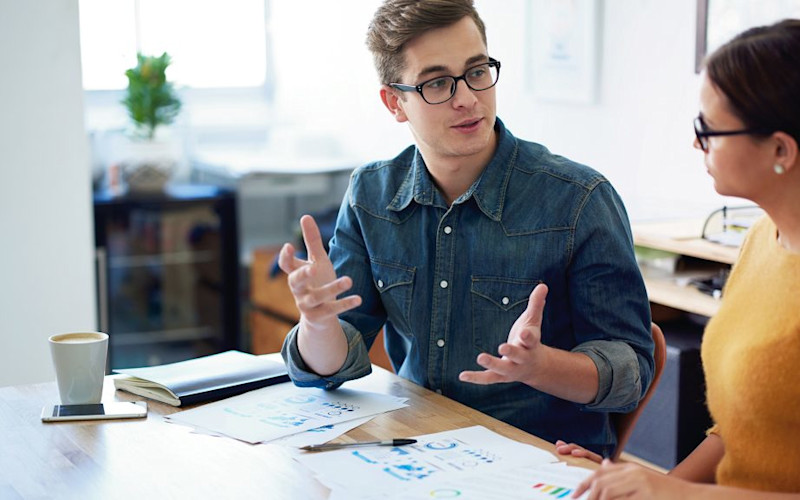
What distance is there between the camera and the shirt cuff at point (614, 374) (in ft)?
4.99

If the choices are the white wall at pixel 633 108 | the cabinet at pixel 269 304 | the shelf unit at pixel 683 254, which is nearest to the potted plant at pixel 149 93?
the cabinet at pixel 269 304

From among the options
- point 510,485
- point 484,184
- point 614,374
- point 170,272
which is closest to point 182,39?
point 170,272

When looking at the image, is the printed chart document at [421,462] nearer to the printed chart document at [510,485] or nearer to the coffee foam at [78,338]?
the printed chart document at [510,485]

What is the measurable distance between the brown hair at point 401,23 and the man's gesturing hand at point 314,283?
1.34 feet

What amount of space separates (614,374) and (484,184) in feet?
1.29

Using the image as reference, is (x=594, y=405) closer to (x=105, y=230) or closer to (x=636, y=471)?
(x=636, y=471)

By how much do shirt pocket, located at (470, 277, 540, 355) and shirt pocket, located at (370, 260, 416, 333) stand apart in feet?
0.38

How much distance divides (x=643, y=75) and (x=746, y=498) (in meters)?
2.00

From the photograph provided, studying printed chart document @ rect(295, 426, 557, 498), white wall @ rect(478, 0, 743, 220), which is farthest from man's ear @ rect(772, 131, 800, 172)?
white wall @ rect(478, 0, 743, 220)

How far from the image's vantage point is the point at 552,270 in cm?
166

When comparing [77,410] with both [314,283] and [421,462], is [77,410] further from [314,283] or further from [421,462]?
[421,462]

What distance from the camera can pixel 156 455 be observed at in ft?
4.45

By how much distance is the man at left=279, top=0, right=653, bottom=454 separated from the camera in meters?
1.61

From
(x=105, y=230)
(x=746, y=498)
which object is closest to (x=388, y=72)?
(x=746, y=498)
